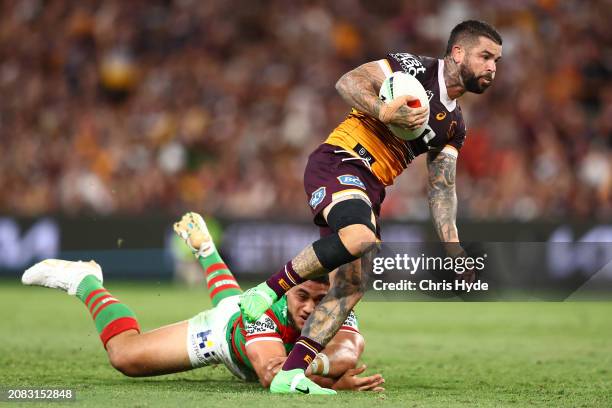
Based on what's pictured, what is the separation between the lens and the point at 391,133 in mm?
6906

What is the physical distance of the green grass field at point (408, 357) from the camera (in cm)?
613

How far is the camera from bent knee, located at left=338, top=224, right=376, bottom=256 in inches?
239

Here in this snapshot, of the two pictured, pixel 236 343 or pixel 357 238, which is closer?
pixel 357 238

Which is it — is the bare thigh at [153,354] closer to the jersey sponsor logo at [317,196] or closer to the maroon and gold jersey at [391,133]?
the jersey sponsor logo at [317,196]

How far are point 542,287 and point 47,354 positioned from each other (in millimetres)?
3937

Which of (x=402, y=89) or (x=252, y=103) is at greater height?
(x=252, y=103)

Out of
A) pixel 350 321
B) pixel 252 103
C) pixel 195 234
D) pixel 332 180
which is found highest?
pixel 252 103

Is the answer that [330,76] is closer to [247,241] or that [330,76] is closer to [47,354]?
[247,241]

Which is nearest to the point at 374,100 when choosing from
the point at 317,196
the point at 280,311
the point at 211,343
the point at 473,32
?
the point at 317,196

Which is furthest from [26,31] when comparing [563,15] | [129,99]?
[563,15]

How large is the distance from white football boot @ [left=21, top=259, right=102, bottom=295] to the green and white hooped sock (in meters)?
0.05

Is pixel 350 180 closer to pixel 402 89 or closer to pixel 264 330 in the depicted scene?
pixel 402 89

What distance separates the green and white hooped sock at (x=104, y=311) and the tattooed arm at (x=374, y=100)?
2167 mm

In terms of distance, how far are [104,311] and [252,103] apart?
11490 millimetres
